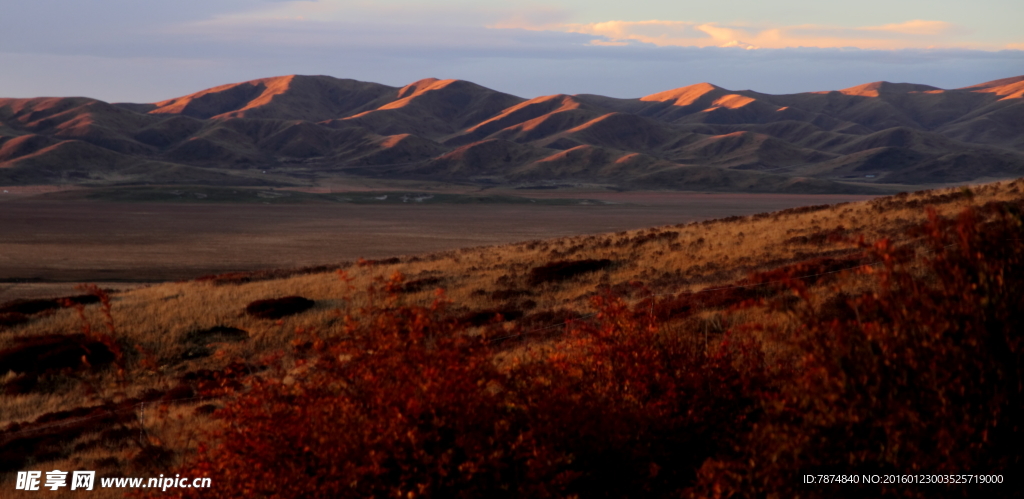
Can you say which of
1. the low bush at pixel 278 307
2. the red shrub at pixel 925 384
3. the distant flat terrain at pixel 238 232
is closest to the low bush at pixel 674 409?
the red shrub at pixel 925 384

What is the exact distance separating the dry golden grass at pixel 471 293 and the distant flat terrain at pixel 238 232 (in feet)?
46.7

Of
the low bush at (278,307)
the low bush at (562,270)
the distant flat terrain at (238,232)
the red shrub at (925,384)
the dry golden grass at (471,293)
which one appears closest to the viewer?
the red shrub at (925,384)

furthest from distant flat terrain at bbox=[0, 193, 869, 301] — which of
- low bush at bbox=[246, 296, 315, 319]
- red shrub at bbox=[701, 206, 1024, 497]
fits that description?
red shrub at bbox=[701, 206, 1024, 497]

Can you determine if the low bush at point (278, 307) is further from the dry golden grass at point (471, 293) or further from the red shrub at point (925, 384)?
the red shrub at point (925, 384)

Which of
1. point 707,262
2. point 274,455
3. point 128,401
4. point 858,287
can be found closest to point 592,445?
point 274,455

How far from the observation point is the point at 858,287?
47.1ft

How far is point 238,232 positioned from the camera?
75.9 meters

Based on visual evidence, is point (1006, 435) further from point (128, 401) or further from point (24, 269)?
point (24, 269)

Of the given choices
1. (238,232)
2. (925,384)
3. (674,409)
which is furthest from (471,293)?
(238,232)

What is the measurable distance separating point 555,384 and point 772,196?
522 feet

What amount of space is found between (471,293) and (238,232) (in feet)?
183

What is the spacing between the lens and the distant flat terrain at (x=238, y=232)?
4787 cm

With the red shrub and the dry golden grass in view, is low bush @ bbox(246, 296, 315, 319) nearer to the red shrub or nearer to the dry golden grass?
the dry golden grass

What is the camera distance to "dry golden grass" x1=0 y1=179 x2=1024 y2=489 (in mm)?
14695
